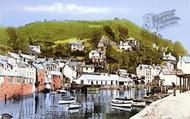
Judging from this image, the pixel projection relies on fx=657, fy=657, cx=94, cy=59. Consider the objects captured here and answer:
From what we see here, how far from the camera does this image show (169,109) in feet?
21.4

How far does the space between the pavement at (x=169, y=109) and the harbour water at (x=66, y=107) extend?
10.0 inches

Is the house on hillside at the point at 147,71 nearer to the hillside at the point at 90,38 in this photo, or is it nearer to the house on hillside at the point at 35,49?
the hillside at the point at 90,38

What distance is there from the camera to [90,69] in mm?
6824

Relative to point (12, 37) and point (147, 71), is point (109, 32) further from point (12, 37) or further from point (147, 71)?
point (12, 37)

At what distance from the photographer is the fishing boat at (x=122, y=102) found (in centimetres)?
696

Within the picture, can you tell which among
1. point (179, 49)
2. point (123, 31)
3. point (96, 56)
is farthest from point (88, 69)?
point (179, 49)

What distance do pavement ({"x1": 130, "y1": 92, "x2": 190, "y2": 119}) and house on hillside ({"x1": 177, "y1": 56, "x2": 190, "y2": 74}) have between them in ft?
0.87

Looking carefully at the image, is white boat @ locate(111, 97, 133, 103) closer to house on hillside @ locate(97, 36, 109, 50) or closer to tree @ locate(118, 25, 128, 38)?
house on hillside @ locate(97, 36, 109, 50)

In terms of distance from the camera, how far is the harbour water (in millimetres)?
6824

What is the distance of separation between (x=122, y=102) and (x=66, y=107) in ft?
3.08

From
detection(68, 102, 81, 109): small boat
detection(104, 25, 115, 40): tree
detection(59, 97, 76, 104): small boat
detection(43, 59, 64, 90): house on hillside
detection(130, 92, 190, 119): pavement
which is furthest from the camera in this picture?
detection(68, 102, 81, 109): small boat

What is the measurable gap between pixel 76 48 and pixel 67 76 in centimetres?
38

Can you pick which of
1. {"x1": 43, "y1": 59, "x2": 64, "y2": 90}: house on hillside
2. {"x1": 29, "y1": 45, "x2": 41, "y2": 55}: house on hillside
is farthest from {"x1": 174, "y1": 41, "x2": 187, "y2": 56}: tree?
{"x1": 29, "y1": 45, "x2": 41, "y2": 55}: house on hillside

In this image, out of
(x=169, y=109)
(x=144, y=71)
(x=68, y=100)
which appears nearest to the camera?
(x=169, y=109)
